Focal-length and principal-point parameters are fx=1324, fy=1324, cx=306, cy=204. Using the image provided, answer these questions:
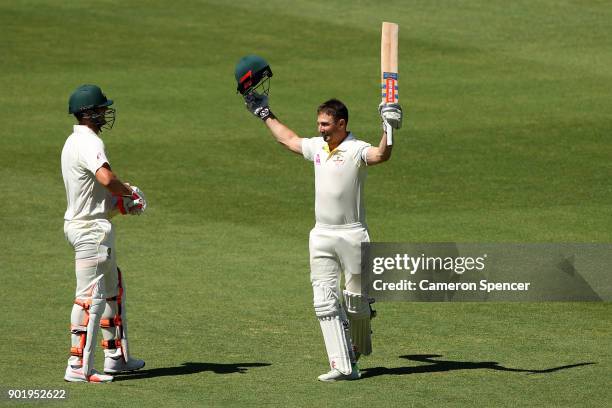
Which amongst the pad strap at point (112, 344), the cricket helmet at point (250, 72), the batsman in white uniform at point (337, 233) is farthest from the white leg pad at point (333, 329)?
the cricket helmet at point (250, 72)

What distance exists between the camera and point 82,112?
424 inches

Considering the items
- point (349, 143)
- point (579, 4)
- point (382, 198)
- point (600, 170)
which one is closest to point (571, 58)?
point (579, 4)

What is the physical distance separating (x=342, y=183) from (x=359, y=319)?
1141 mm

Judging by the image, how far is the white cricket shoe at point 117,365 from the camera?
1095cm

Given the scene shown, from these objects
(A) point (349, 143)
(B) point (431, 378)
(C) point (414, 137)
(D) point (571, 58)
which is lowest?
(B) point (431, 378)

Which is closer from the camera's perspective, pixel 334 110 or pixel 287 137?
pixel 334 110

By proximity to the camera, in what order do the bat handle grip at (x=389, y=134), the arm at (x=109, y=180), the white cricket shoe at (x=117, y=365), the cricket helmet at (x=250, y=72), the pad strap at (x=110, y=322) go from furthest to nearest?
the cricket helmet at (x=250, y=72), the pad strap at (x=110, y=322), the white cricket shoe at (x=117, y=365), the arm at (x=109, y=180), the bat handle grip at (x=389, y=134)

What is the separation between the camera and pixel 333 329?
1064 cm

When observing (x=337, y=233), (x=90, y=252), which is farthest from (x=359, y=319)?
(x=90, y=252)

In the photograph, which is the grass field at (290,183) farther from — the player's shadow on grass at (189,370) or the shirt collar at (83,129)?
the shirt collar at (83,129)

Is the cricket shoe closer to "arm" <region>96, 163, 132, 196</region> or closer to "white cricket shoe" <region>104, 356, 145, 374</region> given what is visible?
"white cricket shoe" <region>104, 356, 145, 374</region>

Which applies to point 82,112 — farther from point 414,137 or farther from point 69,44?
point 69,44

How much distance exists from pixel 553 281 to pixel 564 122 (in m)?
9.29

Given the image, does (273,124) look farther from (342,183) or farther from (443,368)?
(443,368)
